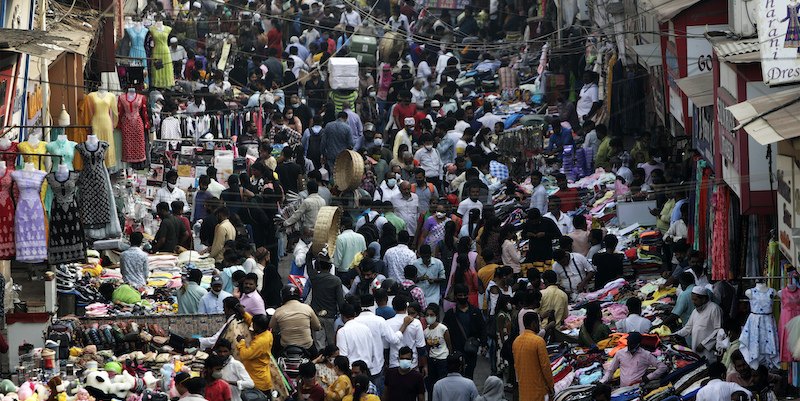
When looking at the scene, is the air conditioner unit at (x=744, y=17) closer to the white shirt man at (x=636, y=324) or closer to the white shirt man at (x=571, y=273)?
the white shirt man at (x=636, y=324)

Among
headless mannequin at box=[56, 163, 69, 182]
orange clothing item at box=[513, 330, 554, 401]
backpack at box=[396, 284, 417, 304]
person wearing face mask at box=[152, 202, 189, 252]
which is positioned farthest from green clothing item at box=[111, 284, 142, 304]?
orange clothing item at box=[513, 330, 554, 401]

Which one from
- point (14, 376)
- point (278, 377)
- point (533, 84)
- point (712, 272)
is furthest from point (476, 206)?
point (533, 84)

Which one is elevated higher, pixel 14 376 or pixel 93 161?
pixel 93 161

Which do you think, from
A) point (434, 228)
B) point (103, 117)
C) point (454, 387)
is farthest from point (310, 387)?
point (103, 117)

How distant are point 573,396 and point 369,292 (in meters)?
2.78

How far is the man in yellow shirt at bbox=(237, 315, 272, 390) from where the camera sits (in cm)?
1172

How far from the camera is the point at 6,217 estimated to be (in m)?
12.1

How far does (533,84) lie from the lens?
26.4 m

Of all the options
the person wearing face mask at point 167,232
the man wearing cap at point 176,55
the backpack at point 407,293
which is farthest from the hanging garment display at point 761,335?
the man wearing cap at point 176,55

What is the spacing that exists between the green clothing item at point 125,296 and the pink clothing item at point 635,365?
18.7 feet

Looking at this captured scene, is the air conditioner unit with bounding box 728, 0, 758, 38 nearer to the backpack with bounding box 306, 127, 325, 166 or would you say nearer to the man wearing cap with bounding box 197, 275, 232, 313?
the man wearing cap with bounding box 197, 275, 232, 313

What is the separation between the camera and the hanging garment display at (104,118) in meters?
17.3

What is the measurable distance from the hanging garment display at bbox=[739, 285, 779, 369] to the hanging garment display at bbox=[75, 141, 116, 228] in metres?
6.98

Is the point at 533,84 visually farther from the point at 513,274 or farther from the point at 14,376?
the point at 14,376
